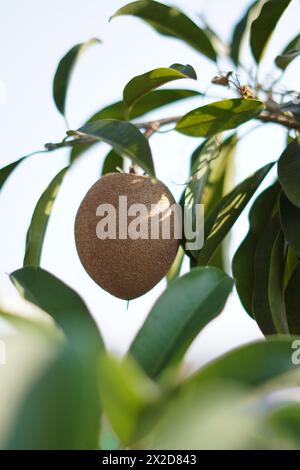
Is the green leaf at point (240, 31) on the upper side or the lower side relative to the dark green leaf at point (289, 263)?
upper

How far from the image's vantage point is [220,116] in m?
1.08

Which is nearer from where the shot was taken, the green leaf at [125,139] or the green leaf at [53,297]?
the green leaf at [53,297]

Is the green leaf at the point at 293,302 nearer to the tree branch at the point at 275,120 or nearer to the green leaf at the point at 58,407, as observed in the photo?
the tree branch at the point at 275,120

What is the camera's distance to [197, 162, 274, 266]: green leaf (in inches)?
43.6

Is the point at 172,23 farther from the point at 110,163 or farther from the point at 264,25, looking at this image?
the point at 110,163

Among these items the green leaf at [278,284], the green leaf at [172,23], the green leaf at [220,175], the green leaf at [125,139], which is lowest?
the green leaf at [278,284]

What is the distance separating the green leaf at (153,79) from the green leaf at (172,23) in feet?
0.44

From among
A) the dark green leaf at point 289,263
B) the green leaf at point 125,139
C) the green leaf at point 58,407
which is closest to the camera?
the green leaf at point 58,407

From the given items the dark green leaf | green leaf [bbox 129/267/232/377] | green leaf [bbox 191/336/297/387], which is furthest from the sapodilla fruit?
green leaf [bbox 191/336/297/387]

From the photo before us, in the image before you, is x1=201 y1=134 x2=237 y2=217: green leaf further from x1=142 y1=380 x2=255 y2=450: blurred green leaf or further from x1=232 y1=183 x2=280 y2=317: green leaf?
x1=142 y1=380 x2=255 y2=450: blurred green leaf

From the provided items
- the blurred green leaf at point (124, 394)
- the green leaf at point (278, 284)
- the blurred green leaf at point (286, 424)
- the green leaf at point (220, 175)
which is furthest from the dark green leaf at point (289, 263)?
the blurred green leaf at point (124, 394)

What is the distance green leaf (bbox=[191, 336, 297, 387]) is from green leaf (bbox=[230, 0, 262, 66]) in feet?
2.69

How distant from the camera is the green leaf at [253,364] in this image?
474mm

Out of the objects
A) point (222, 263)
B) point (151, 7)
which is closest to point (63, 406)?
point (151, 7)
